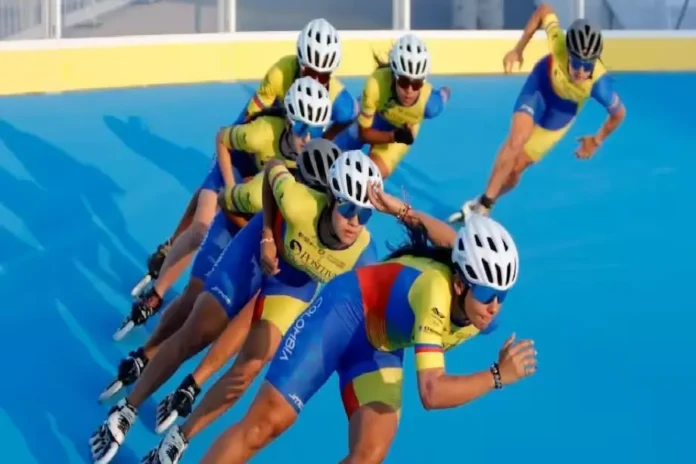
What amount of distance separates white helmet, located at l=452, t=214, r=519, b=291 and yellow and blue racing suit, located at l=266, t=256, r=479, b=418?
24 cm

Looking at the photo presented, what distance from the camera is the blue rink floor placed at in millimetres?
7215

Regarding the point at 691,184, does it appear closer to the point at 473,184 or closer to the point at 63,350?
the point at 473,184

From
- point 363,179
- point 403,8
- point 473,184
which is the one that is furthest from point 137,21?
point 363,179

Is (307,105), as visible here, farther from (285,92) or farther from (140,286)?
(140,286)

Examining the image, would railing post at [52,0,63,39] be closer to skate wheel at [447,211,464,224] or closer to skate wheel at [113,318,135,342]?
skate wheel at [447,211,464,224]

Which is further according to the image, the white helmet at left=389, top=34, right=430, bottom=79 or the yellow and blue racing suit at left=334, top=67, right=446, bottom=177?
the yellow and blue racing suit at left=334, top=67, right=446, bottom=177

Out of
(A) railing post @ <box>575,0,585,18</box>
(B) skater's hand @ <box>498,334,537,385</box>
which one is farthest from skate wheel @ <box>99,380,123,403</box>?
(A) railing post @ <box>575,0,585,18</box>

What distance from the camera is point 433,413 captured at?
751 centimetres

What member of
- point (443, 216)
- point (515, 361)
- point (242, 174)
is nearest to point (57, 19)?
point (443, 216)

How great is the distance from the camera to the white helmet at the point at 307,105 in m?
7.03

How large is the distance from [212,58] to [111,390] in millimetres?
7371

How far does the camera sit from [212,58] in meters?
14.2

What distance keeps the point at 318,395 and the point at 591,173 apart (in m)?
5.41

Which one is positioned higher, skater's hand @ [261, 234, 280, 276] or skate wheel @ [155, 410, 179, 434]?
skater's hand @ [261, 234, 280, 276]
